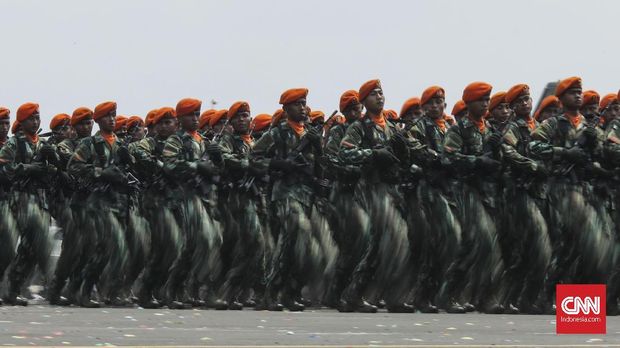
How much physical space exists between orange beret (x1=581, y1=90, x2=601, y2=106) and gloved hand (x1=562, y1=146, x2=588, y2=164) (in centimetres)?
160

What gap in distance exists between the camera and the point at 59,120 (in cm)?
2367

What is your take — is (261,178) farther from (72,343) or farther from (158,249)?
(72,343)

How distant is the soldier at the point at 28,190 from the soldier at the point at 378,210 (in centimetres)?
342

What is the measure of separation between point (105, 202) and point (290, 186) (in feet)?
7.51

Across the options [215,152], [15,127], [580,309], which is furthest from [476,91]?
[15,127]

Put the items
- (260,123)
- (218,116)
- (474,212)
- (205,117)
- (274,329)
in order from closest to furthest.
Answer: (274,329), (474,212), (218,116), (260,123), (205,117)

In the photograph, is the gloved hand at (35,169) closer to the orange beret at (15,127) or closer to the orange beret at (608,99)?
the orange beret at (15,127)

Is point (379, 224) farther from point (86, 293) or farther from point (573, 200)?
point (86, 293)

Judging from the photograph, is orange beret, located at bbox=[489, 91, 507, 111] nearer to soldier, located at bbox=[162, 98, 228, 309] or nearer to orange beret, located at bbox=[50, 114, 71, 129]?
soldier, located at bbox=[162, 98, 228, 309]

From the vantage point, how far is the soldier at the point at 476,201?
67.4ft

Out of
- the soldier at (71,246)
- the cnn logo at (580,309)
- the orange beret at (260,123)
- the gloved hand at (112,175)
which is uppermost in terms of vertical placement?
the orange beret at (260,123)

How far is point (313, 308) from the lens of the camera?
2127cm

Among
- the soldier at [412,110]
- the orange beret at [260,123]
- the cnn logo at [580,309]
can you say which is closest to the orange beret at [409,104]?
the soldier at [412,110]

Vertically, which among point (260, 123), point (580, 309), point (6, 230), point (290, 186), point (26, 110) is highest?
point (260, 123)
